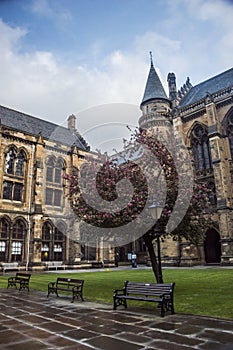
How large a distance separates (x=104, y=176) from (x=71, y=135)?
1242 inches

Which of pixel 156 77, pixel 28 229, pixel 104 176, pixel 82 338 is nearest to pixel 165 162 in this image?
pixel 104 176

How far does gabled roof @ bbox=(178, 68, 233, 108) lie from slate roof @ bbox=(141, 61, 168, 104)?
3253mm

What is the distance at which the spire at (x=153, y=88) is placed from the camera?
40.1 m

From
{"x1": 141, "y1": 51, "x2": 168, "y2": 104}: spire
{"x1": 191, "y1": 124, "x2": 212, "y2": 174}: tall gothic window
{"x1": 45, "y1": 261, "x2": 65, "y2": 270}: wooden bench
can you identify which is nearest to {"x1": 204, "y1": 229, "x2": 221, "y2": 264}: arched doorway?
{"x1": 191, "y1": 124, "x2": 212, "y2": 174}: tall gothic window

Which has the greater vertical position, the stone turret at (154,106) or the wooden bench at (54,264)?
the stone turret at (154,106)

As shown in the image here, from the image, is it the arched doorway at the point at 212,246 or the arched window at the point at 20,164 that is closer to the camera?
the arched window at the point at 20,164

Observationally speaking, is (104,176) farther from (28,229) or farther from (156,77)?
(156,77)

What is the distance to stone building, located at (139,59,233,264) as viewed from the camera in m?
27.2

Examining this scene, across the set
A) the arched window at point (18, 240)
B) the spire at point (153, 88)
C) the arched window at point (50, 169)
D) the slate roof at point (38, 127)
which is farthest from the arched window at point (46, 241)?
the spire at point (153, 88)

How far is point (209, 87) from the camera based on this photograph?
38.2 m

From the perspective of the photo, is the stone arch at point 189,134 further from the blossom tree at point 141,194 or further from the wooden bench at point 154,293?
the wooden bench at point 154,293

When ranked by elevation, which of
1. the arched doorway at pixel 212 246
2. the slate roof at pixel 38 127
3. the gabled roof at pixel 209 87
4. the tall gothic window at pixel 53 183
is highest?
the gabled roof at pixel 209 87

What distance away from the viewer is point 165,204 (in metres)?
11.5

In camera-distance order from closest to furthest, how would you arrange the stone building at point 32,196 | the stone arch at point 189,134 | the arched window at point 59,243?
the stone building at point 32,196
the arched window at point 59,243
the stone arch at point 189,134
